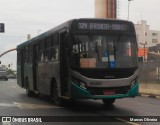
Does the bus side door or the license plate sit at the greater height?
the bus side door

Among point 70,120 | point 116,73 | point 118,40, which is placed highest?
point 118,40

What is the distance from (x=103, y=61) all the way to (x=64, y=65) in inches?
65.0

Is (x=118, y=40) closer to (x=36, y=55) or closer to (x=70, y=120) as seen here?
(x=70, y=120)

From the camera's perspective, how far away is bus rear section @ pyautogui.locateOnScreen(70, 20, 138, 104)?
51.2 feet

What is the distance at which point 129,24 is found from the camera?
16.6m

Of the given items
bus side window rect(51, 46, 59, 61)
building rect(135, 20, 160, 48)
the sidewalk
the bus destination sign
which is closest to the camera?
the bus destination sign

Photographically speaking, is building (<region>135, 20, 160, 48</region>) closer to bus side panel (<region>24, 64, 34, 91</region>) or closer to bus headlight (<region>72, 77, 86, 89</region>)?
bus side panel (<region>24, 64, 34, 91</region>)

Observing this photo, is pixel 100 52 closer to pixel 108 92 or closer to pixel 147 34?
pixel 108 92

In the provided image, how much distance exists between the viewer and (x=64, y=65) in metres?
16.7

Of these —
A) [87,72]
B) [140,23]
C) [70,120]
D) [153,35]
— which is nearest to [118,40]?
[87,72]

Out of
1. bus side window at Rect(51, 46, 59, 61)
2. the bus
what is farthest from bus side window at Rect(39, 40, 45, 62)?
the bus

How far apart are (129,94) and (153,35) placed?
5916 inches

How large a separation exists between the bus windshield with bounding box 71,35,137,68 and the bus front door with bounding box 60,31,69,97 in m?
0.58

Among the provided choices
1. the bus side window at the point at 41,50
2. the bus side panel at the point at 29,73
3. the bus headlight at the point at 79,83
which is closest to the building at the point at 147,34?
the bus side panel at the point at 29,73
